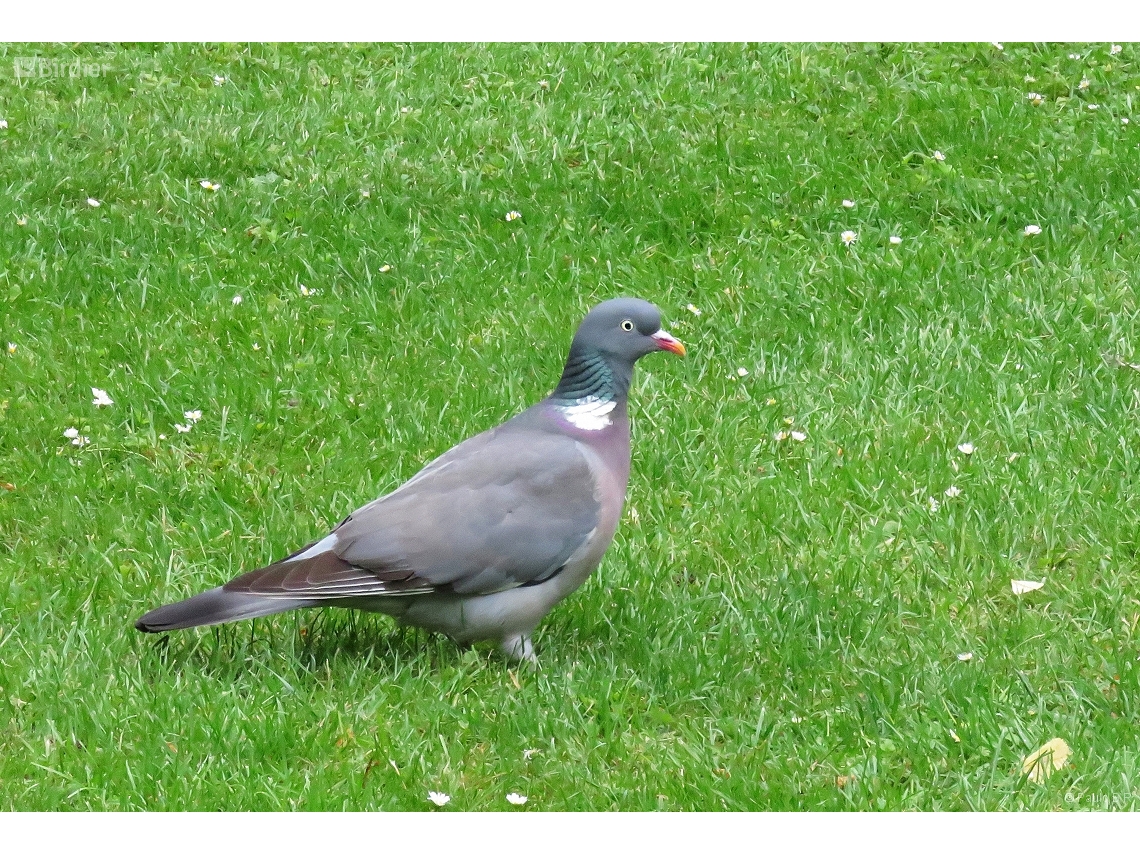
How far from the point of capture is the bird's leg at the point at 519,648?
4.41m

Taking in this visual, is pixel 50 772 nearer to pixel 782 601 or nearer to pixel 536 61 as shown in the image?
pixel 782 601

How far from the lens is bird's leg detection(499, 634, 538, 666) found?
4.41 metres

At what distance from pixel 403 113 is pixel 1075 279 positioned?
11.5ft

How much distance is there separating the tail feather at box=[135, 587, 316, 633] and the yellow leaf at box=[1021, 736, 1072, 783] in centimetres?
188

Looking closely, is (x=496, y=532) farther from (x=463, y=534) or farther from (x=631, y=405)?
(x=631, y=405)

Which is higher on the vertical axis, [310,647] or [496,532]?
[496,532]

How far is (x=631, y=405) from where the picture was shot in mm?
5848

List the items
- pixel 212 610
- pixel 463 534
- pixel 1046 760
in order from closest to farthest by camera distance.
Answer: pixel 1046 760, pixel 212 610, pixel 463 534

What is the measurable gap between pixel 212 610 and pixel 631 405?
2165mm

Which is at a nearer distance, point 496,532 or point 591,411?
point 496,532

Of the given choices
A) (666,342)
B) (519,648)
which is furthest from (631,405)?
(519,648)

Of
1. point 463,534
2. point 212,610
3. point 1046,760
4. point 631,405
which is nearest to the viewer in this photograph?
point 1046,760

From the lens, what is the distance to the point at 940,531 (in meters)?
4.97

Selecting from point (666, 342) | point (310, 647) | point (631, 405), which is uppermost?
point (666, 342)
